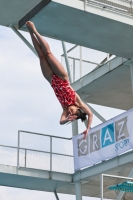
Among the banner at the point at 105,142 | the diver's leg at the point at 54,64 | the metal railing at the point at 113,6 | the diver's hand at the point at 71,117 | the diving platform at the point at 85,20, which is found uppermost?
the metal railing at the point at 113,6

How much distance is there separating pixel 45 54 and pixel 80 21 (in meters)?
8.38

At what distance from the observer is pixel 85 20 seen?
1969cm

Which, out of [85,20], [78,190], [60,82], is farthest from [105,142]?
[60,82]

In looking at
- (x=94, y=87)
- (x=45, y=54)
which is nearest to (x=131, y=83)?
(x=94, y=87)

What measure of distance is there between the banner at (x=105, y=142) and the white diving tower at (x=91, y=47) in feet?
0.96

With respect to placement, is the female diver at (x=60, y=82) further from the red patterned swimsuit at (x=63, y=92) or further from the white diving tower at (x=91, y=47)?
the white diving tower at (x=91, y=47)

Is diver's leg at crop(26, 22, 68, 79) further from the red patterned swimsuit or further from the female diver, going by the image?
the red patterned swimsuit

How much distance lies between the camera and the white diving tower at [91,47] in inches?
768

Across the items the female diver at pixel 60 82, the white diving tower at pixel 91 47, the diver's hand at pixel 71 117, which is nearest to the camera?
the diver's hand at pixel 71 117

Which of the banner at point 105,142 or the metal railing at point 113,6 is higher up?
the metal railing at point 113,6

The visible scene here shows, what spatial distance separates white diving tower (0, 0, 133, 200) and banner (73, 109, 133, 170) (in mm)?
292

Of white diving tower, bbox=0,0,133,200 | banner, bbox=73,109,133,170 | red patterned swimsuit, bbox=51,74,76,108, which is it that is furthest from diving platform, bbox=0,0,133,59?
red patterned swimsuit, bbox=51,74,76,108

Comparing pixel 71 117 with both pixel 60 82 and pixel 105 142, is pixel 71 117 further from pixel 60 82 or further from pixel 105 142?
pixel 105 142

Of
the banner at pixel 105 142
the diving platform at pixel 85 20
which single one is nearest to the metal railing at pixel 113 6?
the diving platform at pixel 85 20
